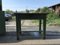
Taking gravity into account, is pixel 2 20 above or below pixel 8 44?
above

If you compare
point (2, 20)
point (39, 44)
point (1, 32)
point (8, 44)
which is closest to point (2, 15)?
point (2, 20)

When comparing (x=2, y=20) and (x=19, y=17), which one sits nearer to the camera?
(x=19, y=17)

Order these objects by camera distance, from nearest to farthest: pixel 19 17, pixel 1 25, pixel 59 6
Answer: pixel 19 17, pixel 1 25, pixel 59 6

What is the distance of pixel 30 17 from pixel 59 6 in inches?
819

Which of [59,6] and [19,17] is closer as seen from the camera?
[19,17]

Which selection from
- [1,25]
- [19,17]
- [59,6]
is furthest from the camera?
[59,6]

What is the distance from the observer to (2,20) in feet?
29.7

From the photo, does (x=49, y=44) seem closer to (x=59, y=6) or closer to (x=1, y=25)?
(x=1, y=25)

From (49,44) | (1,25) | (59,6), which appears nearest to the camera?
(49,44)

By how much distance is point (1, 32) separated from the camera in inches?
353

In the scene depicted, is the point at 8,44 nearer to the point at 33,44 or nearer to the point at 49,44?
the point at 33,44

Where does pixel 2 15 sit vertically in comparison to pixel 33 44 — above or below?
above

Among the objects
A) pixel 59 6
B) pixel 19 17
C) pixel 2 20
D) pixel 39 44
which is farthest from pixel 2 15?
pixel 59 6

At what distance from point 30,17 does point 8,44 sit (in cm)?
160
